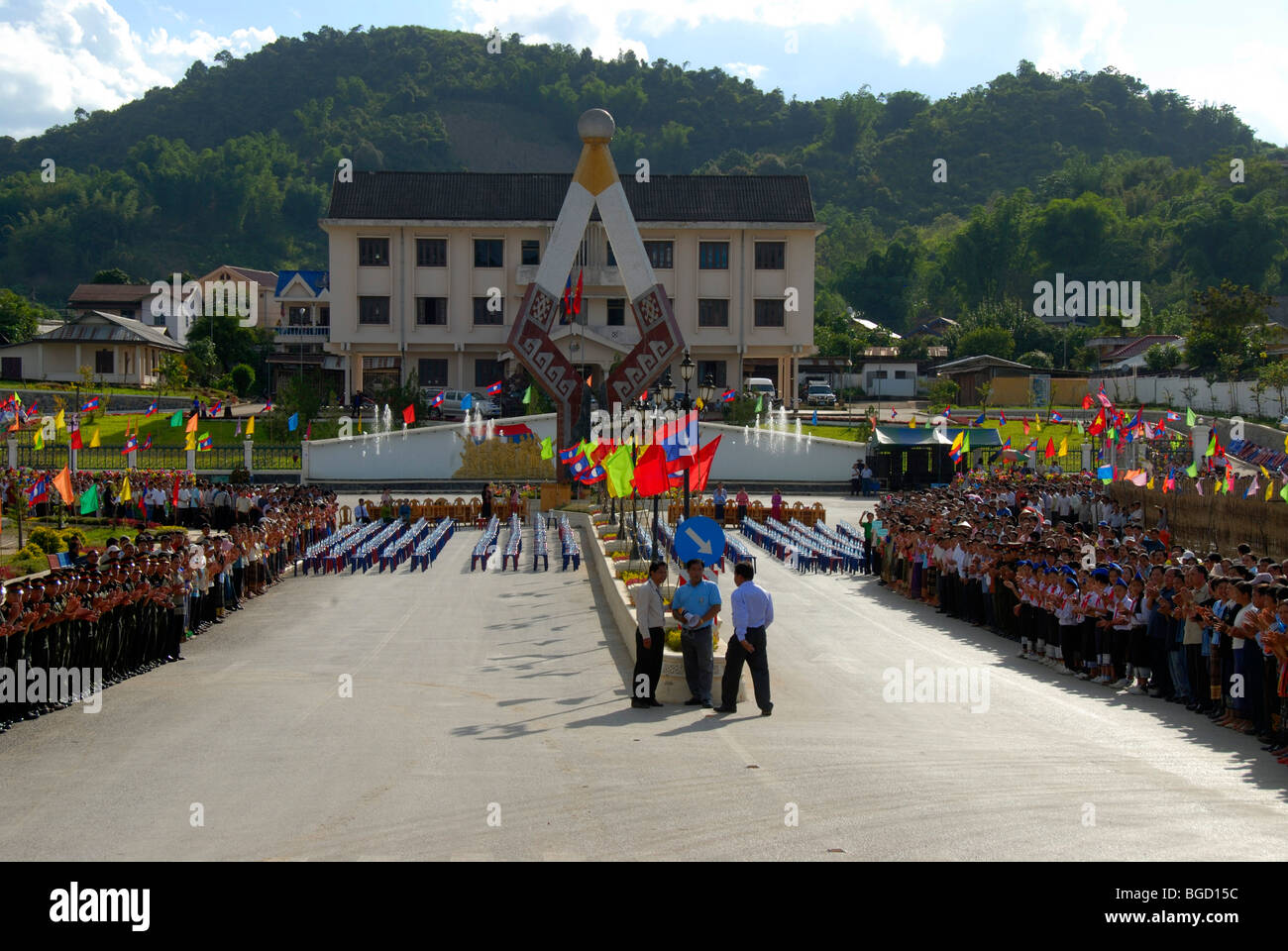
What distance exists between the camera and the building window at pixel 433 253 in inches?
2547

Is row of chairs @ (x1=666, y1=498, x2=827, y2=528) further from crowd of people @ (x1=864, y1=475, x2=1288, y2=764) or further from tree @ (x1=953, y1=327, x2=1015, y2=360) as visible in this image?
tree @ (x1=953, y1=327, x2=1015, y2=360)

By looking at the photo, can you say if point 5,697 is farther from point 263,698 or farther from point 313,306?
point 313,306

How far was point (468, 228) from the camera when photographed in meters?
64.6

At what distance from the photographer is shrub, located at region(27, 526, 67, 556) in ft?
91.2

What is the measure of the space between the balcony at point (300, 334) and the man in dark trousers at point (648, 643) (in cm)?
7562

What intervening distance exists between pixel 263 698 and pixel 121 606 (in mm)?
2708

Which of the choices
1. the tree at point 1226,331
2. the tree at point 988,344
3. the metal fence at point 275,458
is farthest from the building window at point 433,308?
the tree at point 988,344

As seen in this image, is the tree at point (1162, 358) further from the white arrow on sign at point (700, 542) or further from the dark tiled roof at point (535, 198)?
the white arrow on sign at point (700, 542)

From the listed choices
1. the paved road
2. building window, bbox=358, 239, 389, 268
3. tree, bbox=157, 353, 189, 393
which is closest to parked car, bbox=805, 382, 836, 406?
building window, bbox=358, 239, 389, 268

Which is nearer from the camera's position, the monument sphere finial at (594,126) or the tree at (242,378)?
the monument sphere finial at (594,126)

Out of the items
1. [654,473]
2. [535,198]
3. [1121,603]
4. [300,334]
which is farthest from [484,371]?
[1121,603]

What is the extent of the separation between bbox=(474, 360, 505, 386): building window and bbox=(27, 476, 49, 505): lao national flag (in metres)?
30.7
